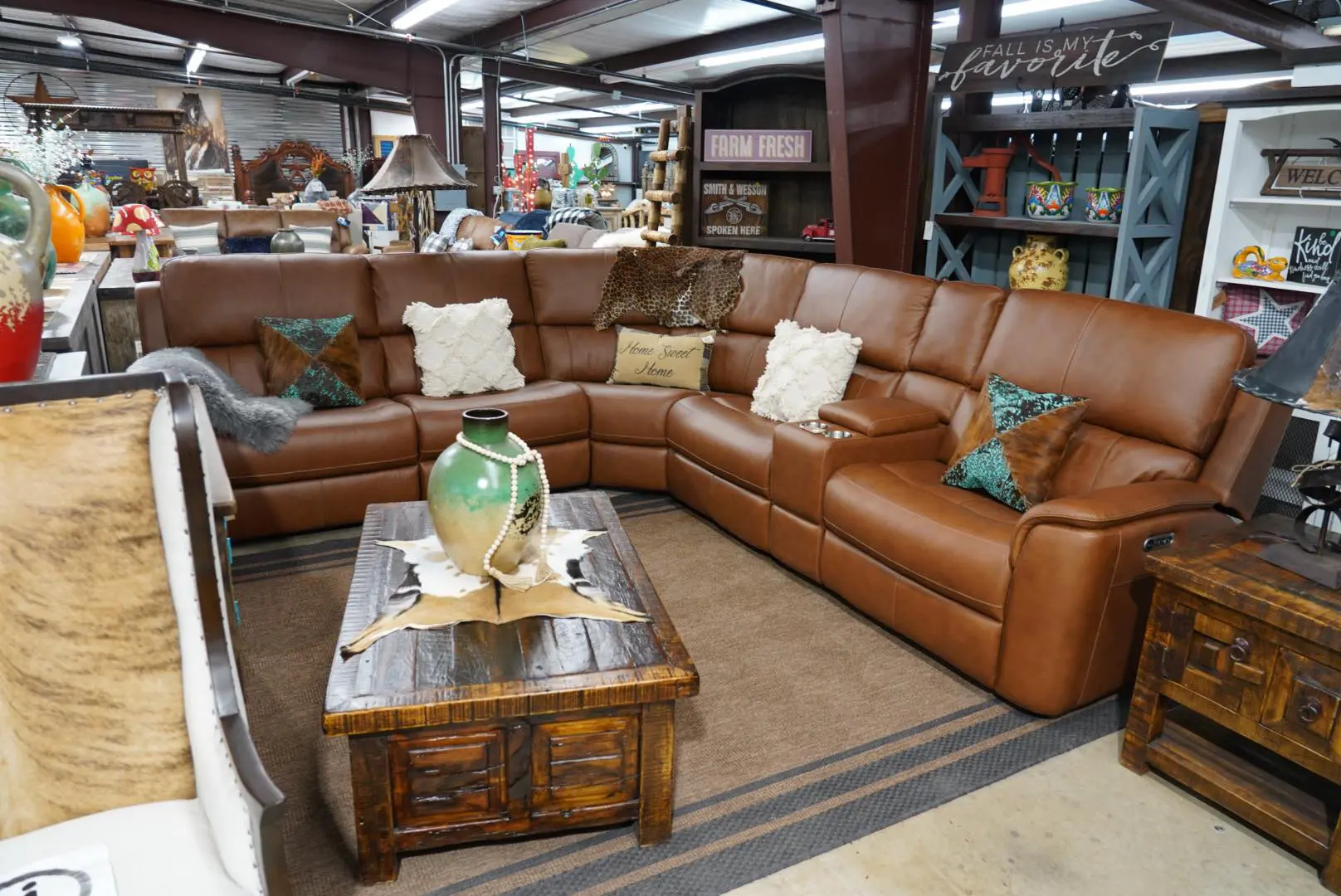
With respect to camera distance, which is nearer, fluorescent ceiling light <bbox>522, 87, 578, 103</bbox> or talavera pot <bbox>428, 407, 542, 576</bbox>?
talavera pot <bbox>428, 407, 542, 576</bbox>

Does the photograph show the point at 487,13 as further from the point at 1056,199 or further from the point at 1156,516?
the point at 1156,516

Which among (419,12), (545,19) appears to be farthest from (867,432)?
(419,12)

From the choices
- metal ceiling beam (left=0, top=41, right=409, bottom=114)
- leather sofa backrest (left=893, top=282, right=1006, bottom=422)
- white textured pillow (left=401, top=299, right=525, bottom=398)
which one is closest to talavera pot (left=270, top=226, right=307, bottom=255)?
white textured pillow (left=401, top=299, right=525, bottom=398)

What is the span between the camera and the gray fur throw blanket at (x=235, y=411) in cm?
326

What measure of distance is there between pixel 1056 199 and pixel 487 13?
5748mm

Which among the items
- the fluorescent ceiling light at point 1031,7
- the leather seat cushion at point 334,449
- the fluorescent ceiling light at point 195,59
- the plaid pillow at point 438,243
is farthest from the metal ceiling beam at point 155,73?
the leather seat cushion at point 334,449

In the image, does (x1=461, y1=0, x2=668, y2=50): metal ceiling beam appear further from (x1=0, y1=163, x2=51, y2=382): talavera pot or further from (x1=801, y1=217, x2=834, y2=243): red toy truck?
(x1=0, y1=163, x2=51, y2=382): talavera pot

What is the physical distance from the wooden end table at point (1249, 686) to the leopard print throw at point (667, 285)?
2.58m

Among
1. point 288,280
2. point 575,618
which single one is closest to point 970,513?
point 575,618

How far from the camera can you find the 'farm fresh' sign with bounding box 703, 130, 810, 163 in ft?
15.7

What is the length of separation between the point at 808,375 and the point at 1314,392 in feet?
6.22

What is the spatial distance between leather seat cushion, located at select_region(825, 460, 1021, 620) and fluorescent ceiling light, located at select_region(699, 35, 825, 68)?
18.7 feet

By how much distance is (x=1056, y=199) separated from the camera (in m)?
3.97

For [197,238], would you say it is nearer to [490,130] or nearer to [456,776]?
[490,130]
